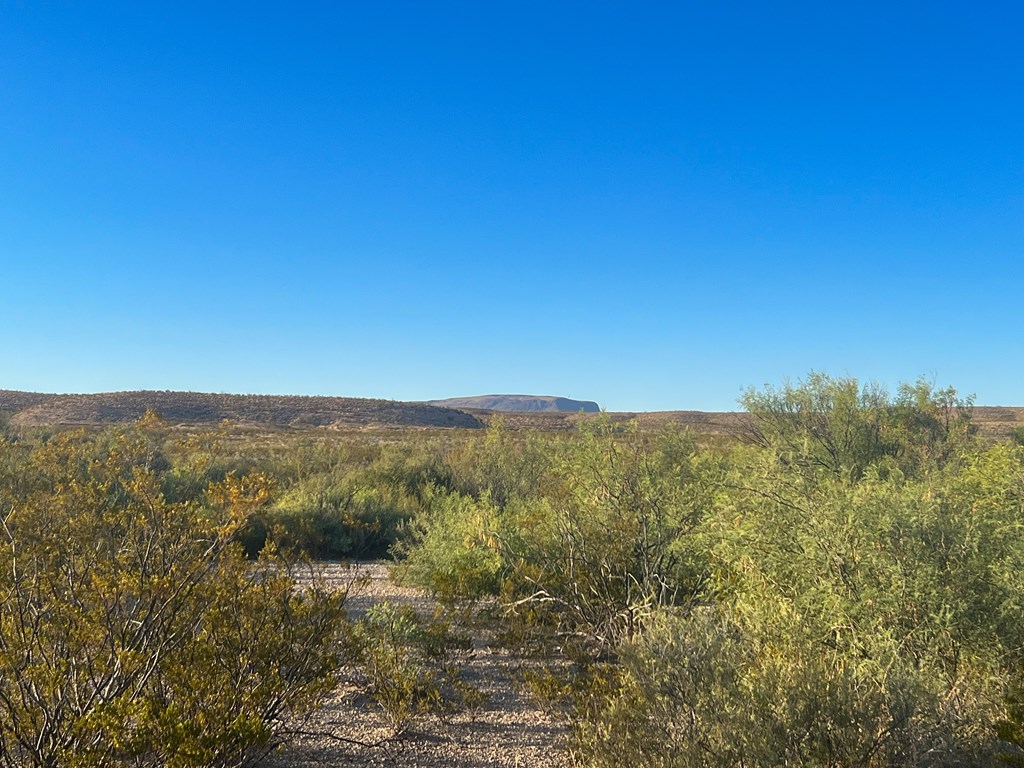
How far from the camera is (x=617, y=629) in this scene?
6441 millimetres

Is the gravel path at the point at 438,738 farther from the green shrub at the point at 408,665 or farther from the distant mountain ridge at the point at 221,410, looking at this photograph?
the distant mountain ridge at the point at 221,410

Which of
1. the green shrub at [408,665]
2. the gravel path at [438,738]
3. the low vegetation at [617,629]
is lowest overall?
the gravel path at [438,738]

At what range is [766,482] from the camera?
18.5 ft

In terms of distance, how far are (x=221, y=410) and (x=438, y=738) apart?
63.6 meters

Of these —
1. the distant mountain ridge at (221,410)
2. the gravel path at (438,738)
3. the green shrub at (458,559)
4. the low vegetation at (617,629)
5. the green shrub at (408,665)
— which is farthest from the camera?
the distant mountain ridge at (221,410)

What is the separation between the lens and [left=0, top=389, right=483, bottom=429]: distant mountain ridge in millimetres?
56656

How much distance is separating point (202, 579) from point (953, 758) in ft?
14.4

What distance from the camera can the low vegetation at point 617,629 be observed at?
3.41 meters

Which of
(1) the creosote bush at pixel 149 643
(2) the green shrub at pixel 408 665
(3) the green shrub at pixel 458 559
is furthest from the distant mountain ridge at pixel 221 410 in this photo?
(1) the creosote bush at pixel 149 643

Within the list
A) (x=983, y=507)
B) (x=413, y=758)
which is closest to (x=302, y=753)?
(x=413, y=758)

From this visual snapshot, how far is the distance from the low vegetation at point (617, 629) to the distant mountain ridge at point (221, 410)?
5394cm

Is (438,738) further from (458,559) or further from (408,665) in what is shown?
(458,559)

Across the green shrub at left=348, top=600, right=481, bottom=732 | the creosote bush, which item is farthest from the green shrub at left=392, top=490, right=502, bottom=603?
the creosote bush

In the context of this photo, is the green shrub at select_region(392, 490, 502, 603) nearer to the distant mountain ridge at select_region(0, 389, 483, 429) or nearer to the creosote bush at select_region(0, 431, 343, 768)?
the creosote bush at select_region(0, 431, 343, 768)
